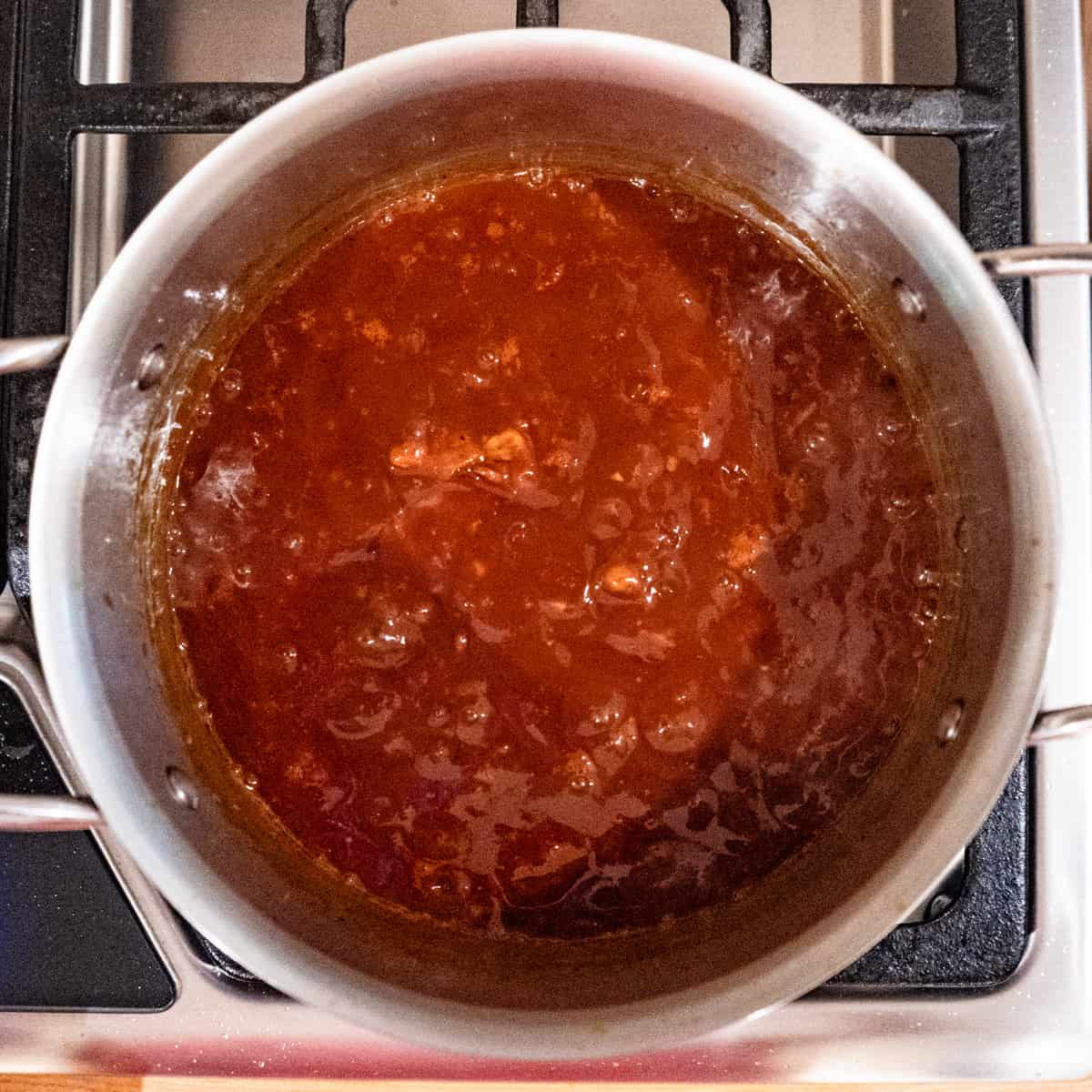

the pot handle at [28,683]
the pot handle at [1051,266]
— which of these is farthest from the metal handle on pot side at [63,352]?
the pot handle at [28,683]

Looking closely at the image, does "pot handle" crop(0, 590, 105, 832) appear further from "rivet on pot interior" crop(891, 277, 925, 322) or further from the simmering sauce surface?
"rivet on pot interior" crop(891, 277, 925, 322)

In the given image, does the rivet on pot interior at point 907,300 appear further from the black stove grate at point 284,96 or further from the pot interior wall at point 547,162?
the black stove grate at point 284,96

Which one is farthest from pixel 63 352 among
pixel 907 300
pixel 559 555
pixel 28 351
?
pixel 907 300

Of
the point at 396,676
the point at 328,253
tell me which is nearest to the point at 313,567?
the point at 396,676

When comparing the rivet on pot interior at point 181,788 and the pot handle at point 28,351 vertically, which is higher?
the pot handle at point 28,351

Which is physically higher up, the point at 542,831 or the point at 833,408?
the point at 833,408

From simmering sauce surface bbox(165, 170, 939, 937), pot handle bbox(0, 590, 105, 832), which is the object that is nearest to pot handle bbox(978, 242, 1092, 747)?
simmering sauce surface bbox(165, 170, 939, 937)

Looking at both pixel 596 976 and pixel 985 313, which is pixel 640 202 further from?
pixel 596 976
